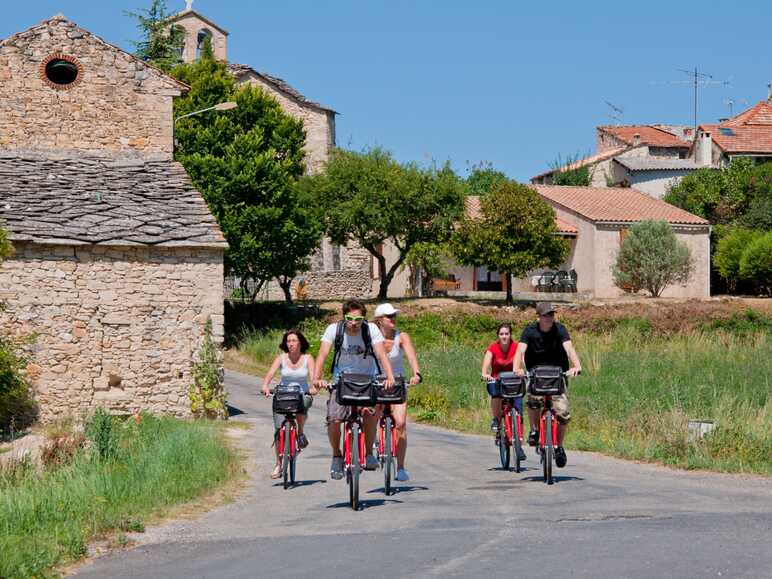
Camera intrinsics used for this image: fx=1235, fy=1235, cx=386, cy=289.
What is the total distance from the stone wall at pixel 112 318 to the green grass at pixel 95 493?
6.41 meters

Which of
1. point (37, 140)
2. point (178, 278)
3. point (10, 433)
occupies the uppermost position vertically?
point (37, 140)

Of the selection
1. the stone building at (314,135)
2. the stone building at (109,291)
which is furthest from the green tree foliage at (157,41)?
the stone building at (109,291)

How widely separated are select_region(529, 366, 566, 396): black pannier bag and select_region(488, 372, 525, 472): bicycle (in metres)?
0.90

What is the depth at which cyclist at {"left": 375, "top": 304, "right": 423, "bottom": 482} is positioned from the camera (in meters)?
13.0

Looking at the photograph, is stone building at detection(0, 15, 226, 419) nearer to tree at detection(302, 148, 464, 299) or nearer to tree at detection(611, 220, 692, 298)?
tree at detection(302, 148, 464, 299)

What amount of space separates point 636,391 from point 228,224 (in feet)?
81.6

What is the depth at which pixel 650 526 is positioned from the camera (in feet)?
32.6

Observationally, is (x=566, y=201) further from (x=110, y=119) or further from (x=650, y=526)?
(x=650, y=526)

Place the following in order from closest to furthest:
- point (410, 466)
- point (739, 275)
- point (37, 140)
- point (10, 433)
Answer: point (410, 466) < point (10, 433) < point (37, 140) < point (739, 275)

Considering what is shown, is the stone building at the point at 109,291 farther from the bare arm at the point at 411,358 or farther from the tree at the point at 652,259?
the tree at the point at 652,259

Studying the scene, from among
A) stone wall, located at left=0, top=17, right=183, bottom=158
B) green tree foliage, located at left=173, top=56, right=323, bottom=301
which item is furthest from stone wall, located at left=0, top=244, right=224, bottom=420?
green tree foliage, located at left=173, top=56, right=323, bottom=301

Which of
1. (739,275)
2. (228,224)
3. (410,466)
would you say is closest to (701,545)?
(410,466)

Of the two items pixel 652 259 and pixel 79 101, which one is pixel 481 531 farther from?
pixel 652 259

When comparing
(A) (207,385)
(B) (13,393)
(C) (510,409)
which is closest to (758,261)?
(A) (207,385)
